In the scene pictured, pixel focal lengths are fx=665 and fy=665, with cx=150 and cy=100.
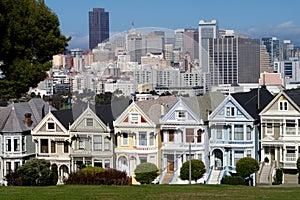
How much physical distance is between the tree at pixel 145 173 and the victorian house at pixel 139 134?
1.02 metres

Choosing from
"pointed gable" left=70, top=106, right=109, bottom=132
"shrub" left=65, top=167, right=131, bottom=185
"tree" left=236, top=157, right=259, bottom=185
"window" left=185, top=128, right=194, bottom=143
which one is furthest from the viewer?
"pointed gable" left=70, top=106, right=109, bottom=132

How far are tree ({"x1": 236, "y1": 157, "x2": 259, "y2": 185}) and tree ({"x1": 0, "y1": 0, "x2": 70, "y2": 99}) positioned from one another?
1095cm

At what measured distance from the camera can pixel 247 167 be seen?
30.1m

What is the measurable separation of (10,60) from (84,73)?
6010 millimetres

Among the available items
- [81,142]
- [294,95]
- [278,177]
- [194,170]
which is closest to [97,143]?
[81,142]

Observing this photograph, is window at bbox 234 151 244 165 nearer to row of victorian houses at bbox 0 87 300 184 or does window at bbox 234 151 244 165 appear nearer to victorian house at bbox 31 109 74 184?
row of victorian houses at bbox 0 87 300 184

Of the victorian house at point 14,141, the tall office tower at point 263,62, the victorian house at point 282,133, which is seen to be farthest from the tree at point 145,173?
the tall office tower at point 263,62

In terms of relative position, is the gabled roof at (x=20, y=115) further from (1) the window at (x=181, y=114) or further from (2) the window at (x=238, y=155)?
(2) the window at (x=238, y=155)

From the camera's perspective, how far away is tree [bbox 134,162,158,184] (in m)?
31.5

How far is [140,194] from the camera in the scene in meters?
16.5

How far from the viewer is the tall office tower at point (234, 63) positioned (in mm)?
27591

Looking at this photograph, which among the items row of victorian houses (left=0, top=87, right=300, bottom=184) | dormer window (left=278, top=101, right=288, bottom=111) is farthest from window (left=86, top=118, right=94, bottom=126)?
dormer window (left=278, top=101, right=288, bottom=111)

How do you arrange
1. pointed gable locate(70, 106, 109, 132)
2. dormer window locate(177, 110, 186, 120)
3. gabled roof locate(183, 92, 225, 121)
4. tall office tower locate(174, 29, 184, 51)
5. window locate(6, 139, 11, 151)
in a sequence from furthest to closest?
window locate(6, 139, 11, 151) < pointed gable locate(70, 106, 109, 132) < dormer window locate(177, 110, 186, 120) < gabled roof locate(183, 92, 225, 121) < tall office tower locate(174, 29, 184, 51)

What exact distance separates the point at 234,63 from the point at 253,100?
154 inches
